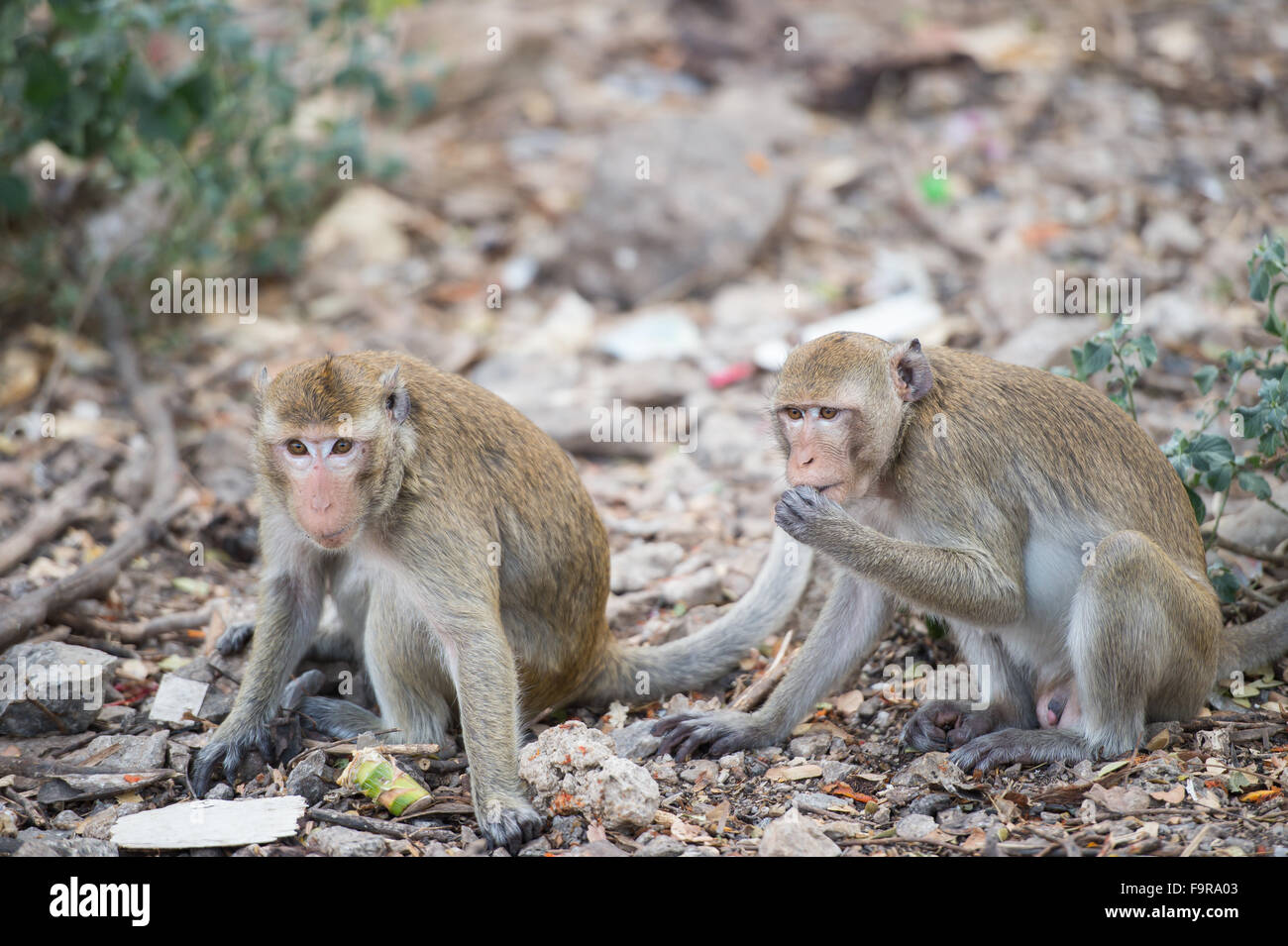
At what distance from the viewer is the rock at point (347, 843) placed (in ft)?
14.5

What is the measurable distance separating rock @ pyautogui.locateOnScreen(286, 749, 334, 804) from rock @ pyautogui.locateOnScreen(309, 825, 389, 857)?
28 cm

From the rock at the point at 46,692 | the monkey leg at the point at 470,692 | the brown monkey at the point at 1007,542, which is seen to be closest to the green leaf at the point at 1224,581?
the brown monkey at the point at 1007,542

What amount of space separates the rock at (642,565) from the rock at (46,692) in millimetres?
2512

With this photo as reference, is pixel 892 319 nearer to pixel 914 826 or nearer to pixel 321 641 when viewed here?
pixel 321 641

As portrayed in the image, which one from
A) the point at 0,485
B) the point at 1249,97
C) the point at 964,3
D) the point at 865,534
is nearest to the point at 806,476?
the point at 865,534

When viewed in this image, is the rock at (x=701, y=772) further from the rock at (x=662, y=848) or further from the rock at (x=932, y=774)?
the rock at (x=932, y=774)

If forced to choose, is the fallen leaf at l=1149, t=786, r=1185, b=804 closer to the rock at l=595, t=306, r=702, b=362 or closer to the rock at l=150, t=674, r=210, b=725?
the rock at l=150, t=674, r=210, b=725

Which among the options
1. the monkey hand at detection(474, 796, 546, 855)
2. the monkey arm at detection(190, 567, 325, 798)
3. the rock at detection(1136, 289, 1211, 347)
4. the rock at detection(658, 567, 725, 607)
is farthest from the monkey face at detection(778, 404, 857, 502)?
the rock at detection(1136, 289, 1211, 347)

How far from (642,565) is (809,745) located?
174cm

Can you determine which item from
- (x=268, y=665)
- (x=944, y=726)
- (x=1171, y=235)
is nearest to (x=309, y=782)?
(x=268, y=665)

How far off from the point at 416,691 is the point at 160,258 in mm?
5256

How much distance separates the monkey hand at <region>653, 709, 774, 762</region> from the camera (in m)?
5.19

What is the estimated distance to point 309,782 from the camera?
4.79 m

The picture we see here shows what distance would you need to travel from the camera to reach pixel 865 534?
4.71 meters
